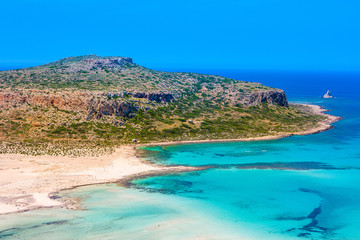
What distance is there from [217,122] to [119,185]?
4486 centimetres

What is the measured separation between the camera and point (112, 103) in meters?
84.0

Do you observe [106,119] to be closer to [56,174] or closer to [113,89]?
[113,89]

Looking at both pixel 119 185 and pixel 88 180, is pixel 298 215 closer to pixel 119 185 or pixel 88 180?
pixel 119 185

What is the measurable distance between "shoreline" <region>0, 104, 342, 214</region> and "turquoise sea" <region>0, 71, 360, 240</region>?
78.1 inches

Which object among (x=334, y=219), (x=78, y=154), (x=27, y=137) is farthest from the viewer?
(x=27, y=137)

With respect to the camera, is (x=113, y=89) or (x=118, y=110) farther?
(x=113, y=89)

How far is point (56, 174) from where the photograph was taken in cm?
5338

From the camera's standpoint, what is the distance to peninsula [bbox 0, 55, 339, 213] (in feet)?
179

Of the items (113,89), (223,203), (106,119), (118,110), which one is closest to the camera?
(223,203)

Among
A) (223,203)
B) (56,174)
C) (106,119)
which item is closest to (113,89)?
(106,119)

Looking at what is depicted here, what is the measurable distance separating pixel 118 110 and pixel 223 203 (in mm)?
43749

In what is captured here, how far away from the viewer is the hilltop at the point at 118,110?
73750 millimetres

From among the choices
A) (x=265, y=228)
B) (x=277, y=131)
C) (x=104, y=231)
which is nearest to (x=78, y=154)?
(x=104, y=231)

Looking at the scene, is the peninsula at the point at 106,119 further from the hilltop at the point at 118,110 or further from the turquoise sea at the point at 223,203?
the turquoise sea at the point at 223,203
